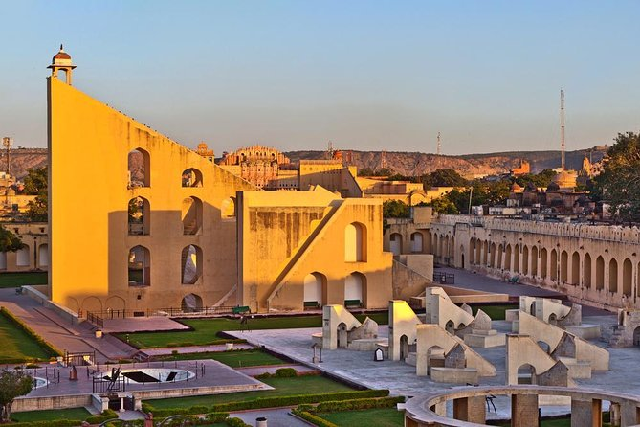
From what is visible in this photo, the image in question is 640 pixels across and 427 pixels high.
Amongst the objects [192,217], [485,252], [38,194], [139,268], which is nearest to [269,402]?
[192,217]

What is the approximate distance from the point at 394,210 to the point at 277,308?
118ft

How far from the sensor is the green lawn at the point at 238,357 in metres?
34.5

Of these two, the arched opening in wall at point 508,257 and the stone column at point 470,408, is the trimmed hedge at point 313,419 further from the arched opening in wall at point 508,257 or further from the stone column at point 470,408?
the arched opening in wall at point 508,257

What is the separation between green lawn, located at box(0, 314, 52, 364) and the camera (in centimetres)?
3506

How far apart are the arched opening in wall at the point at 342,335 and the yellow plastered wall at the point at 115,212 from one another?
1302 centimetres

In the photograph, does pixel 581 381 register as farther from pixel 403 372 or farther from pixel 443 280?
pixel 443 280

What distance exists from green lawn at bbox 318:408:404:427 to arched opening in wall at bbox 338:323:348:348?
32.9ft

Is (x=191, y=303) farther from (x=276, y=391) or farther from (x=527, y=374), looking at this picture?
(x=527, y=374)

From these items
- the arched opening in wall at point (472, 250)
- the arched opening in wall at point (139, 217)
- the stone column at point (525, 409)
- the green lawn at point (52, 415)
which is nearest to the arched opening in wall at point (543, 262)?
the arched opening in wall at point (472, 250)

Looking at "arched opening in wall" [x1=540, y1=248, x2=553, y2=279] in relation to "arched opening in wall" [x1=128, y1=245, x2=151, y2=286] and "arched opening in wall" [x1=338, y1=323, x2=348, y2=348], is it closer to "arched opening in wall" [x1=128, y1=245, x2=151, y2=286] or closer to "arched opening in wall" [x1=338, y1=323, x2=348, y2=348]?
"arched opening in wall" [x1=128, y1=245, x2=151, y2=286]

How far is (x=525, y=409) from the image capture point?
2269 centimetres

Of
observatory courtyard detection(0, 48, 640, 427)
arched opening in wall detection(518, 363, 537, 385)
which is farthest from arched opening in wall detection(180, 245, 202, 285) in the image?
arched opening in wall detection(518, 363, 537, 385)

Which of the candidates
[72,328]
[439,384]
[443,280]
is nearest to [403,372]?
[439,384]

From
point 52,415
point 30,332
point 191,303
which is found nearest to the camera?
point 52,415
